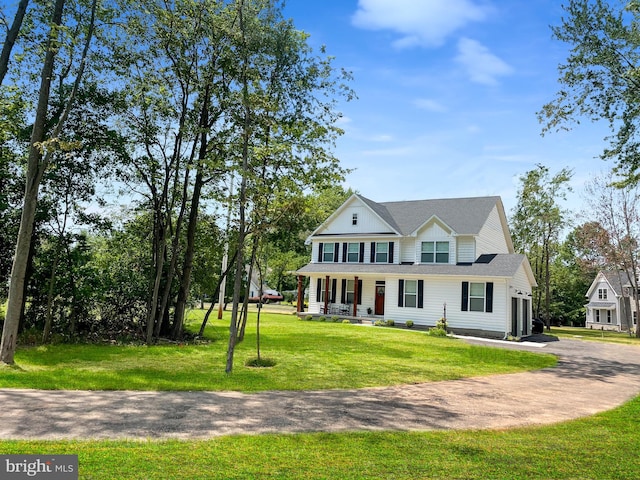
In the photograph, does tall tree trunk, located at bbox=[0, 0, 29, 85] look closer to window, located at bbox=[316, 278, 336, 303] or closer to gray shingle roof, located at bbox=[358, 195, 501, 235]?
gray shingle roof, located at bbox=[358, 195, 501, 235]

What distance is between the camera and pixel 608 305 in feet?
161

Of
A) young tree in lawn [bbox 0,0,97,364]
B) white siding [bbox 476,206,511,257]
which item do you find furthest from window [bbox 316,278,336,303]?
young tree in lawn [bbox 0,0,97,364]

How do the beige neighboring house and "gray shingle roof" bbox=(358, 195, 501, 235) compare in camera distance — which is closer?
"gray shingle roof" bbox=(358, 195, 501, 235)

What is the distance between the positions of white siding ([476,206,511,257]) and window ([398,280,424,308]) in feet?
13.2

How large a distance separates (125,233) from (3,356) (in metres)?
7.21

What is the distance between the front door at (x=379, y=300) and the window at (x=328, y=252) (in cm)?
428

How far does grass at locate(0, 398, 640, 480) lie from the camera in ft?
13.8

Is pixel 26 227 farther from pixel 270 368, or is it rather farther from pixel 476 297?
pixel 476 297

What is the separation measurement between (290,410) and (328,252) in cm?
2398

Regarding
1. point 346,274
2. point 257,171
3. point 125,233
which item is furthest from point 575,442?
point 346,274

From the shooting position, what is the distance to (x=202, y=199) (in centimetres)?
1747

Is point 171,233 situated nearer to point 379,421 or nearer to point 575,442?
point 379,421

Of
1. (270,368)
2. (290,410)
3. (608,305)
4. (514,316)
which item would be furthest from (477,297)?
(608,305)

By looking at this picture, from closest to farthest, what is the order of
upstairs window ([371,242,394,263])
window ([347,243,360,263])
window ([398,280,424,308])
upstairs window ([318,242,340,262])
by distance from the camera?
window ([398,280,424,308]) → upstairs window ([371,242,394,263]) → window ([347,243,360,263]) → upstairs window ([318,242,340,262])
